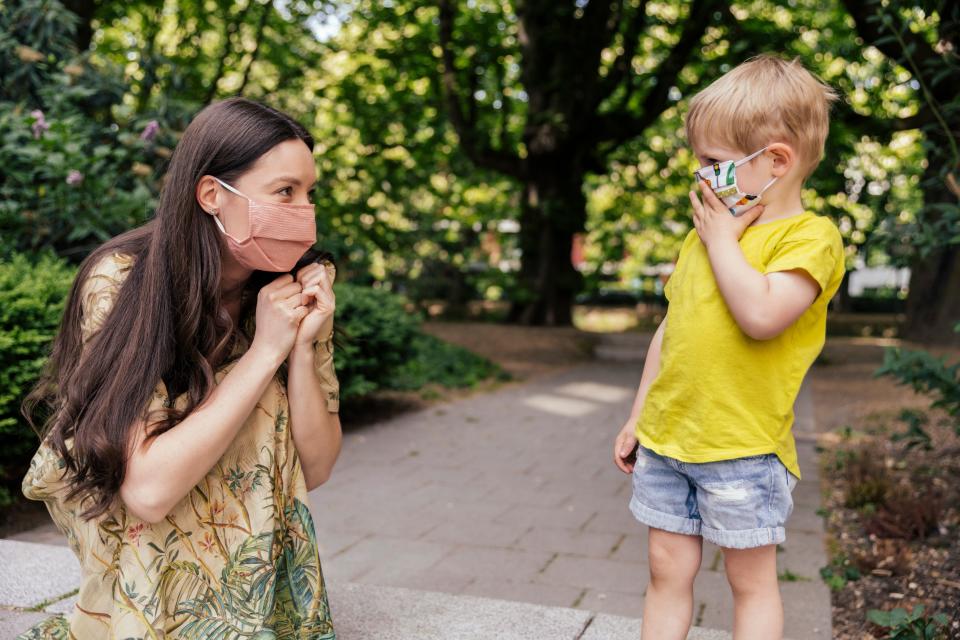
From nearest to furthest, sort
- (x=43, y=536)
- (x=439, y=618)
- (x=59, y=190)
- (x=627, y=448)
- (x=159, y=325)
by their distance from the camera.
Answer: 1. (x=159, y=325)
2. (x=627, y=448)
3. (x=439, y=618)
4. (x=43, y=536)
5. (x=59, y=190)

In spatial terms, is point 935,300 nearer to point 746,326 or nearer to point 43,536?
point 43,536

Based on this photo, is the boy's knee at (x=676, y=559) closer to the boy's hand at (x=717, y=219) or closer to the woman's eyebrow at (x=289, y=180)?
the boy's hand at (x=717, y=219)

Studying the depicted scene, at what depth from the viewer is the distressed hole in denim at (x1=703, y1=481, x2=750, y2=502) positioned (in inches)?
77.5

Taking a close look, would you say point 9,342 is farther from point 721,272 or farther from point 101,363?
point 721,272

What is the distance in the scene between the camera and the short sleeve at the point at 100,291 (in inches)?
74.2

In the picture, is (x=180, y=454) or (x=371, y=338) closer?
(x=180, y=454)

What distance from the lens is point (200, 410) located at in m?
1.81

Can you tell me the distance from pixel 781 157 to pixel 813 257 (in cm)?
24

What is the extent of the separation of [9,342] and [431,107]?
10537 mm

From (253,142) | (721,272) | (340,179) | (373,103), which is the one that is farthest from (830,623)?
(373,103)

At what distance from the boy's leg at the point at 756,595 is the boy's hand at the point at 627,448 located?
336 mm

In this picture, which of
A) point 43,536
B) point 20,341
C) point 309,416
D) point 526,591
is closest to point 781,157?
point 309,416

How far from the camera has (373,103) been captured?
522 inches

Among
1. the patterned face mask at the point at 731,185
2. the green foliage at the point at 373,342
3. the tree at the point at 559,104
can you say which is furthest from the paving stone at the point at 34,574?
the tree at the point at 559,104
